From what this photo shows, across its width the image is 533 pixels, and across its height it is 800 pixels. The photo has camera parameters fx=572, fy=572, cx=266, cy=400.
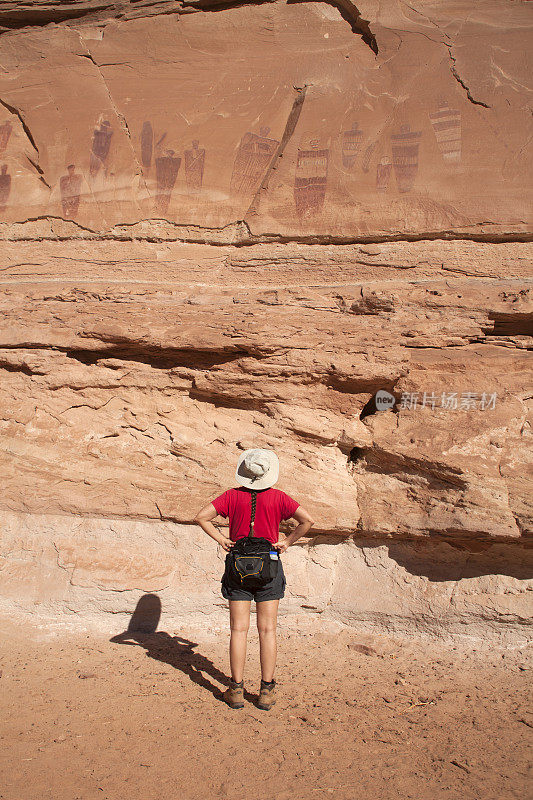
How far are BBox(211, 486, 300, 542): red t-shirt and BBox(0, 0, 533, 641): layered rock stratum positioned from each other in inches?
44.6

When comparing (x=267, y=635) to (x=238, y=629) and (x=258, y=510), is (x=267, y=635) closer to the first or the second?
(x=238, y=629)

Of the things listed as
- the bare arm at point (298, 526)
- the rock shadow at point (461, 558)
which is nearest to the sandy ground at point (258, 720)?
the rock shadow at point (461, 558)

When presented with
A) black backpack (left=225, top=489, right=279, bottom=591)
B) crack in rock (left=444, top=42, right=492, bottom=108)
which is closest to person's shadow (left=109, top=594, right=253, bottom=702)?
black backpack (left=225, top=489, right=279, bottom=591)

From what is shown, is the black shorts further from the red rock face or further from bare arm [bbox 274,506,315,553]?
the red rock face

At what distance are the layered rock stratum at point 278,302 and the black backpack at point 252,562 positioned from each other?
4.04 feet

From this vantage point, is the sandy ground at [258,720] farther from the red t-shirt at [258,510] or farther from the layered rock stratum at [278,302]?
the red t-shirt at [258,510]

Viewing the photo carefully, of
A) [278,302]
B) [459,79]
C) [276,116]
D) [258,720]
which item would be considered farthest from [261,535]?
[459,79]

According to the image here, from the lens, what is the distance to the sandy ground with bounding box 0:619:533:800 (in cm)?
239

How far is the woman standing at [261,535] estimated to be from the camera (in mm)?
2861

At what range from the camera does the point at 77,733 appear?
273cm

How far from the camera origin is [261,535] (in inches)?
114

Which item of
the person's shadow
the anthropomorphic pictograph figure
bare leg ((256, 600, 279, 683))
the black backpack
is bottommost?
the person's shadow

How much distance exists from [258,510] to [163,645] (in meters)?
1.56

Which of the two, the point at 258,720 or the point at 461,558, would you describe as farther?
the point at 461,558
